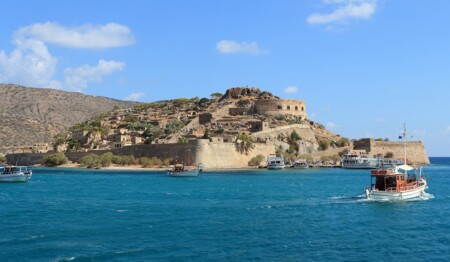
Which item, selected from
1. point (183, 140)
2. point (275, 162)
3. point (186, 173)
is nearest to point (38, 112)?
point (183, 140)

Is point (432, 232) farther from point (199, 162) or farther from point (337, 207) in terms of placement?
point (199, 162)

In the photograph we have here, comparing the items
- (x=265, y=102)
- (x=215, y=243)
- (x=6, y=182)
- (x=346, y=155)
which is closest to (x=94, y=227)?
(x=215, y=243)

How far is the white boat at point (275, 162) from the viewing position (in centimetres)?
7094

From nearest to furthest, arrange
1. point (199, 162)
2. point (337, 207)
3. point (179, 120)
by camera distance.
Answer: point (337, 207)
point (199, 162)
point (179, 120)

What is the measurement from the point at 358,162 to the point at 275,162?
13.6 m

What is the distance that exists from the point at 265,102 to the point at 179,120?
13405 millimetres

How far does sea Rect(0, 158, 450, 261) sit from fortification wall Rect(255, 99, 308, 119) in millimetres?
52633

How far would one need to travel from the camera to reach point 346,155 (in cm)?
8119

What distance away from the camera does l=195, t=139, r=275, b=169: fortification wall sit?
66.9 metres

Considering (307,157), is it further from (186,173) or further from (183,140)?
(186,173)

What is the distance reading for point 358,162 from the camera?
7844 cm

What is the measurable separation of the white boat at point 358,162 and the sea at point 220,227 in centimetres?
4220

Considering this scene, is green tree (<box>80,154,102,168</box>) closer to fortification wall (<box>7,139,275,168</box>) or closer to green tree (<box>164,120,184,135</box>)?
fortification wall (<box>7,139,275,168</box>)

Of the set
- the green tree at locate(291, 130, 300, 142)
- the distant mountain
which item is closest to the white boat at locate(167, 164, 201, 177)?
the green tree at locate(291, 130, 300, 142)
